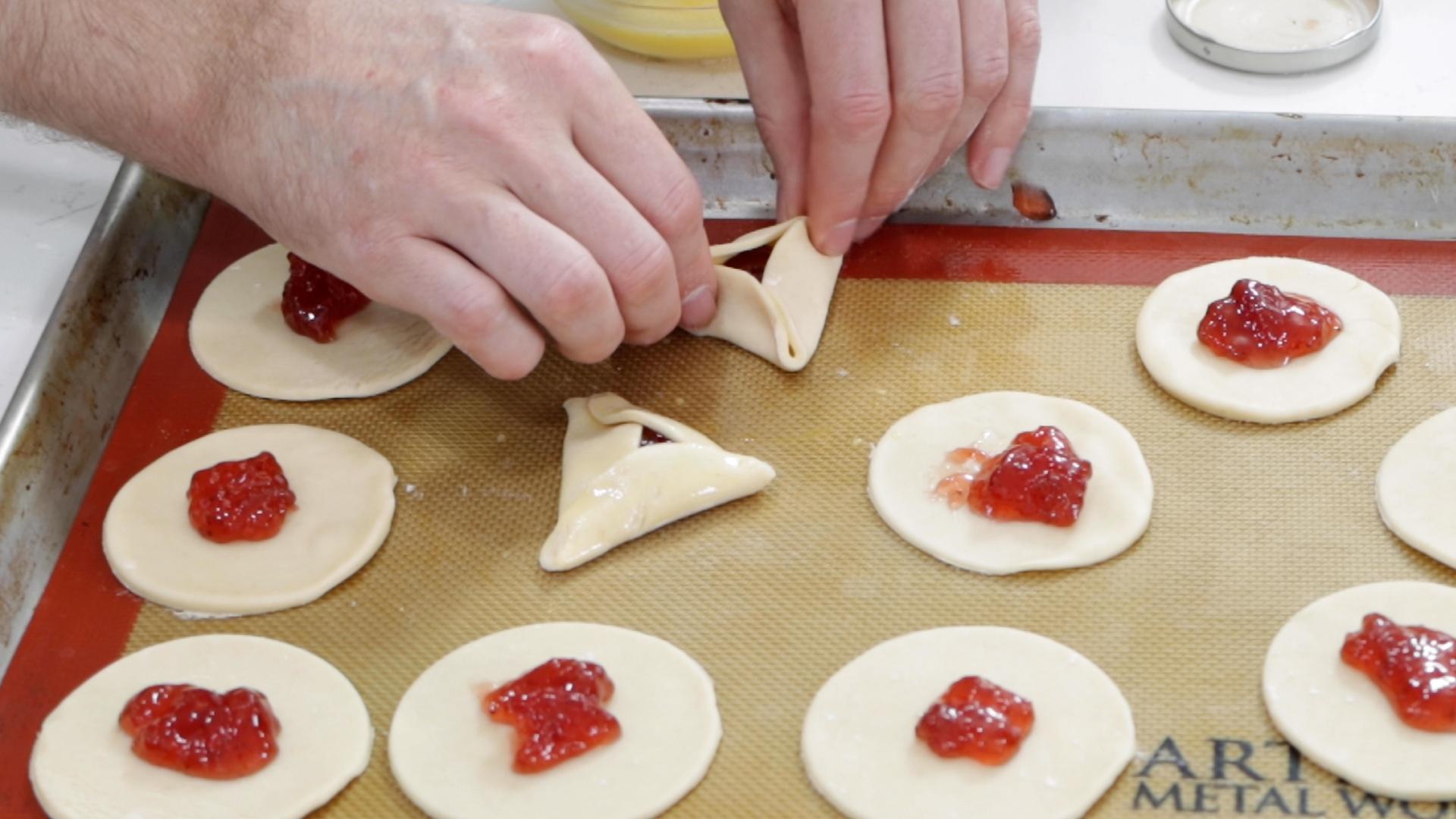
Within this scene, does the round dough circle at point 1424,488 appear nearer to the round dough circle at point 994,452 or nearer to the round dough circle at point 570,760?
the round dough circle at point 994,452

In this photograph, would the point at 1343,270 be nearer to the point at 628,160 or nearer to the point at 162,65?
the point at 628,160

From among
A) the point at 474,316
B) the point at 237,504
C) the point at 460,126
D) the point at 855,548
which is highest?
the point at 460,126

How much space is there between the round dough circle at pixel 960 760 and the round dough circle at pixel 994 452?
0.52 feet

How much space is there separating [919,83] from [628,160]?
0.51 meters

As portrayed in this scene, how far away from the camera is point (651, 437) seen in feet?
8.30

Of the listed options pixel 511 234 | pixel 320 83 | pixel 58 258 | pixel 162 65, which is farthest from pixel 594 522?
pixel 58 258

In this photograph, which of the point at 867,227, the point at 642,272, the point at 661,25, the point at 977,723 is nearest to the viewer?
the point at 977,723

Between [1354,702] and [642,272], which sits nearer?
[1354,702]

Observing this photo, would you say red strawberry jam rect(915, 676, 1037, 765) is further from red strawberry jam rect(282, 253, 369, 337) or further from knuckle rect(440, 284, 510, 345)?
red strawberry jam rect(282, 253, 369, 337)

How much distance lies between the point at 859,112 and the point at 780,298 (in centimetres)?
35

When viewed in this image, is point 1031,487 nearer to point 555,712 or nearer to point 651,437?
point 651,437

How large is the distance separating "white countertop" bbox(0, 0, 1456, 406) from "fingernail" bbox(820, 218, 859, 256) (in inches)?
21.8

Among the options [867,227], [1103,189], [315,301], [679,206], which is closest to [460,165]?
[679,206]

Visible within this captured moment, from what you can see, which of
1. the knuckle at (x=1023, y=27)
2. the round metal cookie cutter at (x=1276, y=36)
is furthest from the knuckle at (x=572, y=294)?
the round metal cookie cutter at (x=1276, y=36)
